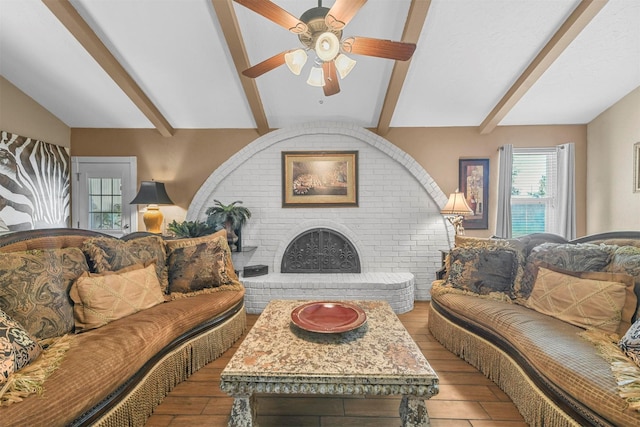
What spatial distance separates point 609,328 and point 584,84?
263 cm

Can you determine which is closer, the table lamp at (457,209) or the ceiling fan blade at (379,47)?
the ceiling fan blade at (379,47)

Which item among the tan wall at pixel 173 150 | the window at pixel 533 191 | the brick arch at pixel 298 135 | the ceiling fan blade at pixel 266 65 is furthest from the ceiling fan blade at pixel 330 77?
the window at pixel 533 191

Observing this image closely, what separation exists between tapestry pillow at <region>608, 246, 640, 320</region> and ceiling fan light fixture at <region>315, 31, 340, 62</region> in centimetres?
224

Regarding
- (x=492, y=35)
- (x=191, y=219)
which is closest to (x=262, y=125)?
(x=191, y=219)

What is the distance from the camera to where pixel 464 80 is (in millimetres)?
3064

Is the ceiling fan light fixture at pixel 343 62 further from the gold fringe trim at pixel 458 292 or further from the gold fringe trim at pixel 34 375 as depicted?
the gold fringe trim at pixel 34 375

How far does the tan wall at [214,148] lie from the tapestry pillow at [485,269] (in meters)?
1.53

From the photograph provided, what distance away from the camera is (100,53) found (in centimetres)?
259

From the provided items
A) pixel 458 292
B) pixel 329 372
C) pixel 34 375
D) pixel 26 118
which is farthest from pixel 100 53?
pixel 458 292

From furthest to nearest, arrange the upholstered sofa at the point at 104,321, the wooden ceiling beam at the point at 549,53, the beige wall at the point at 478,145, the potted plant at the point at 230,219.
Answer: the beige wall at the point at 478,145 < the potted plant at the point at 230,219 < the wooden ceiling beam at the point at 549,53 < the upholstered sofa at the point at 104,321

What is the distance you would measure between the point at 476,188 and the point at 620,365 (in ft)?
9.25

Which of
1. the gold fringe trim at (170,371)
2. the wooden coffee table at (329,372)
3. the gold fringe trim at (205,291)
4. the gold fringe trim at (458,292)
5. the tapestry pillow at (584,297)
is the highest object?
the tapestry pillow at (584,297)

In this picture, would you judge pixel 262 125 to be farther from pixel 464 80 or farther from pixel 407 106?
pixel 464 80

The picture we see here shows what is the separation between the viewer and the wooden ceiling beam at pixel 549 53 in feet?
7.24
